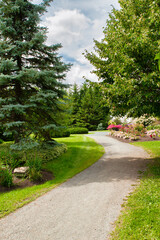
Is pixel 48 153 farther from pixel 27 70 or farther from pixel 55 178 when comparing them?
pixel 27 70

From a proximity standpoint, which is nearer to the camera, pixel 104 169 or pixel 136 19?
pixel 136 19

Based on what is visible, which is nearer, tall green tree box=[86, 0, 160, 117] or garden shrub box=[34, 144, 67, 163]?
tall green tree box=[86, 0, 160, 117]

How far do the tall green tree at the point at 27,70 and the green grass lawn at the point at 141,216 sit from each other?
5183 mm

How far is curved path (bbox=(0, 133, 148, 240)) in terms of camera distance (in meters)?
3.31

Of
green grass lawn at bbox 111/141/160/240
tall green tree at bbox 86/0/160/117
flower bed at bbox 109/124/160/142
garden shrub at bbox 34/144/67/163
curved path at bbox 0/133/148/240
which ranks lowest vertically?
curved path at bbox 0/133/148/240

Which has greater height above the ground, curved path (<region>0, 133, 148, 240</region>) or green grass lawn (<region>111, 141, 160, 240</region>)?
green grass lawn (<region>111, 141, 160, 240</region>)

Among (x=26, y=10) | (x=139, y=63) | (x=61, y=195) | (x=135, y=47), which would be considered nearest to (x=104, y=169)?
(x=61, y=195)

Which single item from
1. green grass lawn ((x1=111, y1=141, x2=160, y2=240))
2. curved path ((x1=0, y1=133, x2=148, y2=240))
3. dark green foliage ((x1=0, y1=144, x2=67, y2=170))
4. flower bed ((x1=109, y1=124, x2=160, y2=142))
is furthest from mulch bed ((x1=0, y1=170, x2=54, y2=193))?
flower bed ((x1=109, y1=124, x2=160, y2=142))

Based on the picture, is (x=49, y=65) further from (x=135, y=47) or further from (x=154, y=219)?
(x=154, y=219)

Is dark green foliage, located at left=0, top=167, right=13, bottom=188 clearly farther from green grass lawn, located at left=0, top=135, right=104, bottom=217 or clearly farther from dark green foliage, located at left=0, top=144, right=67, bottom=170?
dark green foliage, located at left=0, top=144, right=67, bottom=170

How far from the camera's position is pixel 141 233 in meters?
3.12

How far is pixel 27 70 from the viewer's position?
8055 millimetres

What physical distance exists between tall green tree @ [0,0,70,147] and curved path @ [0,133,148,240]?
3.80 m

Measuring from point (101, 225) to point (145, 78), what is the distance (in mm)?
4030
